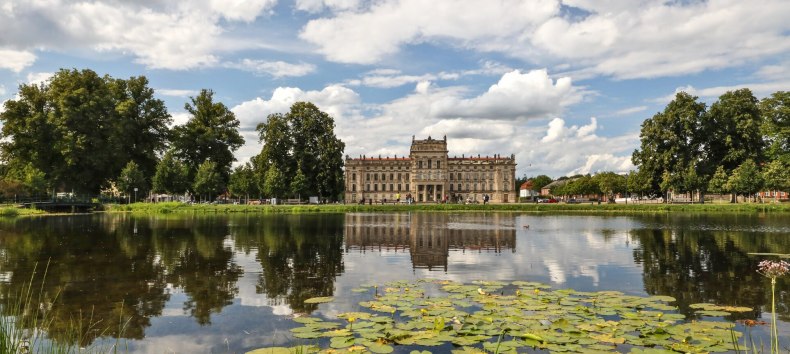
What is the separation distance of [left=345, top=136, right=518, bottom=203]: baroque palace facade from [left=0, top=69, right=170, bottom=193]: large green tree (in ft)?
195

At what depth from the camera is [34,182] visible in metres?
52.1

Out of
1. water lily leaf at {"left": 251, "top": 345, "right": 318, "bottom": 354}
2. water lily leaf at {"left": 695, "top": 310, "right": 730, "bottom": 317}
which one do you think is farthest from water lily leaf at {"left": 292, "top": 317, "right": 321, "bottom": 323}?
water lily leaf at {"left": 695, "top": 310, "right": 730, "bottom": 317}

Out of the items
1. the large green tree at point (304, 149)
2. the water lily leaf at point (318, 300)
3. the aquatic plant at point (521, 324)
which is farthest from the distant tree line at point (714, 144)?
the water lily leaf at point (318, 300)

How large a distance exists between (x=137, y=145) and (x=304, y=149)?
66.7ft

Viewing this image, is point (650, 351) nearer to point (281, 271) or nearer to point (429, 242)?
point (281, 271)

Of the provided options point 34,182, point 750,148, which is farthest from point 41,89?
point 750,148

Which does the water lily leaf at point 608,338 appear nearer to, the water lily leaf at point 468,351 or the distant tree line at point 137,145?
the water lily leaf at point 468,351

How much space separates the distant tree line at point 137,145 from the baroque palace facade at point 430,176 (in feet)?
132

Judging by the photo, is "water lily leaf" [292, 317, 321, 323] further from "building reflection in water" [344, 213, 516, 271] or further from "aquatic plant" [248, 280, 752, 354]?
"building reflection in water" [344, 213, 516, 271]

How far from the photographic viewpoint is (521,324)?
8242 millimetres

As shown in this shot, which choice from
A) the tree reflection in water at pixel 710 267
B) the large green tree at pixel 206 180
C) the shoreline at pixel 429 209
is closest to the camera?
the tree reflection in water at pixel 710 267

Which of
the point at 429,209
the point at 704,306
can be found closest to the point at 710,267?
the point at 704,306

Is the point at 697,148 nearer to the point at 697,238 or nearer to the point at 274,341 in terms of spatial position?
the point at 697,238

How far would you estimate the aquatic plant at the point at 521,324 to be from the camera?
7.19 m
